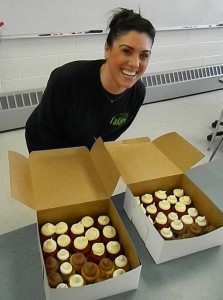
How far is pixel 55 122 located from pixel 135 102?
41 cm

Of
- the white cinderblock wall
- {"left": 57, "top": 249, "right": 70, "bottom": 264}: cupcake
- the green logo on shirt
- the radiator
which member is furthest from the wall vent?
{"left": 57, "top": 249, "right": 70, "bottom": 264}: cupcake

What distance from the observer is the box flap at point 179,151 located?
950 mm

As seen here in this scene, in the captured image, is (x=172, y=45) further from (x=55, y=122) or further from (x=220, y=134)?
(x=55, y=122)

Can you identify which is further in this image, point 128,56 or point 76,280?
point 128,56

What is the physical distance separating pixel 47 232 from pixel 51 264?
108 millimetres

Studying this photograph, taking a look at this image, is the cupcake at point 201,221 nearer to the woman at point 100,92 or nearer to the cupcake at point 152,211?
the cupcake at point 152,211

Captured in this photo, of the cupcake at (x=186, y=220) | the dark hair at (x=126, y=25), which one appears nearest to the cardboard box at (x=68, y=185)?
the cupcake at (x=186, y=220)

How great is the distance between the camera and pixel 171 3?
282cm

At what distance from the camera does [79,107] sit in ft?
3.87

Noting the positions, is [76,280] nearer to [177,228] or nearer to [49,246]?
[49,246]

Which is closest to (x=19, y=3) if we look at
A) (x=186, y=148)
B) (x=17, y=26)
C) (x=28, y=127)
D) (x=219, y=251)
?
(x=17, y=26)

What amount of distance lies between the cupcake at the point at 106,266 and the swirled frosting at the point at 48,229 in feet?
0.57

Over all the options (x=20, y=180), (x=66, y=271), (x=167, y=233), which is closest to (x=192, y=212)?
(x=167, y=233)

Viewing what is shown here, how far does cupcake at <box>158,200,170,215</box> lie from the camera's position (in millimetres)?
903
